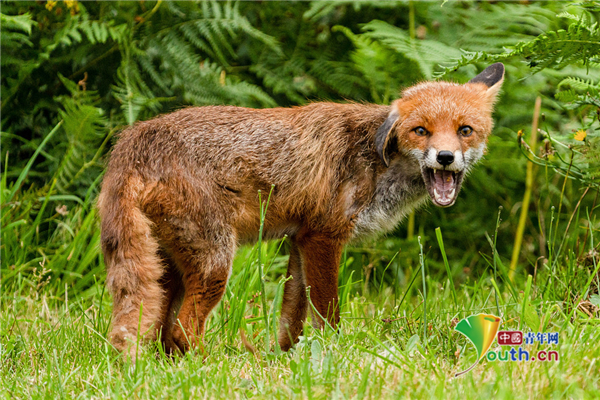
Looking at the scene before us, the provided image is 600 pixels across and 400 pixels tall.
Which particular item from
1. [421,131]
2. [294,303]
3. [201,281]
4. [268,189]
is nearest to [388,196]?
[421,131]

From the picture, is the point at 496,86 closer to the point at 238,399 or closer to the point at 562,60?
the point at 562,60

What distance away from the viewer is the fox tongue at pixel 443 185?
4430 mm

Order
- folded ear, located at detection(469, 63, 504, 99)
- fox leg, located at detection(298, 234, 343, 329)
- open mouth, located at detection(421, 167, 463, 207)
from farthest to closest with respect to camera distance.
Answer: folded ear, located at detection(469, 63, 504, 99) < fox leg, located at detection(298, 234, 343, 329) < open mouth, located at detection(421, 167, 463, 207)

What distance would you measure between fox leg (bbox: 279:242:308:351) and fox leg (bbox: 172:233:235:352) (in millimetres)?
694

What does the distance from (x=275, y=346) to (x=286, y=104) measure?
438cm

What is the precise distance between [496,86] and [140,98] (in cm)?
354

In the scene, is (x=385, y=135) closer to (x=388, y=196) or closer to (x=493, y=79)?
(x=388, y=196)

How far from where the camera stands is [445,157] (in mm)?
4219

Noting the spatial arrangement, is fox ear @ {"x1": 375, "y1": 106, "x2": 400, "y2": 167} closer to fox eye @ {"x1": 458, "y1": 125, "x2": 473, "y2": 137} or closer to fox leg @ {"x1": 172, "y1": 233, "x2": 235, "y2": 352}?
fox eye @ {"x1": 458, "y1": 125, "x2": 473, "y2": 137}

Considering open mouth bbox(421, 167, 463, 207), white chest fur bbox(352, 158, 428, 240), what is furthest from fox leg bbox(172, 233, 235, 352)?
open mouth bbox(421, 167, 463, 207)

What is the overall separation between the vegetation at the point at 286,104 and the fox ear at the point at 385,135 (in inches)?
25.1

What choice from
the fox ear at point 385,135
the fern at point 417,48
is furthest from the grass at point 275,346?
the fern at point 417,48

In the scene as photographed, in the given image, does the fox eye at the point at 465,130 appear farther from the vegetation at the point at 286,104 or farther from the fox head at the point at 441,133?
the vegetation at the point at 286,104

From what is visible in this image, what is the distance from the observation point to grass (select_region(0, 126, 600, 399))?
3035mm
